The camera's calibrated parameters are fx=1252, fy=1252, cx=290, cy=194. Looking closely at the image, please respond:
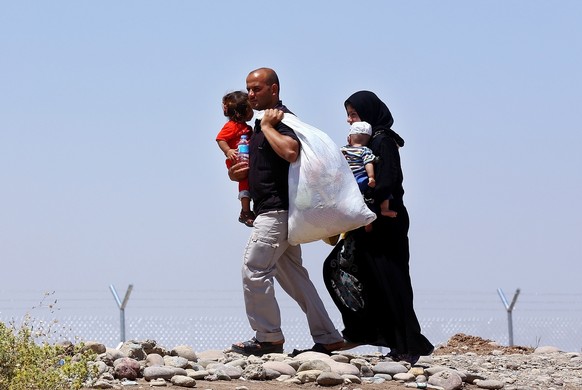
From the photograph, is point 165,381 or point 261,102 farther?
point 261,102

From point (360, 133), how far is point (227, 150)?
951 mm

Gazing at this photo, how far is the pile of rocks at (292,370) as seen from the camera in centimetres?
773

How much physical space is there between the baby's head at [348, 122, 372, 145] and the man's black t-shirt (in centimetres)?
55

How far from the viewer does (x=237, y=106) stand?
884 centimetres

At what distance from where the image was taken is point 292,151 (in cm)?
844

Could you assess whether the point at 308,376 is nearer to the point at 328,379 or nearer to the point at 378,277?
the point at 328,379

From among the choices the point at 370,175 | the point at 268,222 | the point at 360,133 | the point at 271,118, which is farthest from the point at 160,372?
the point at 360,133

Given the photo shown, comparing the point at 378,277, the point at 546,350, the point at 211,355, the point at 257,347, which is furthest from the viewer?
the point at 546,350

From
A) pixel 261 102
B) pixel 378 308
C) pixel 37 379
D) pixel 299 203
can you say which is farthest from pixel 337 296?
pixel 37 379

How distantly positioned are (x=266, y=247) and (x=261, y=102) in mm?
1021

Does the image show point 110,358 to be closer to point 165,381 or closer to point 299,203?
point 165,381

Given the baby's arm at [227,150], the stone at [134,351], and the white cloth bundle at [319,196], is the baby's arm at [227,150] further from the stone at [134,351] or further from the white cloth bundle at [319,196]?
the stone at [134,351]

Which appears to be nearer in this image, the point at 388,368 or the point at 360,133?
the point at 388,368

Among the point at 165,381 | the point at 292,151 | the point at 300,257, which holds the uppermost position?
the point at 292,151
